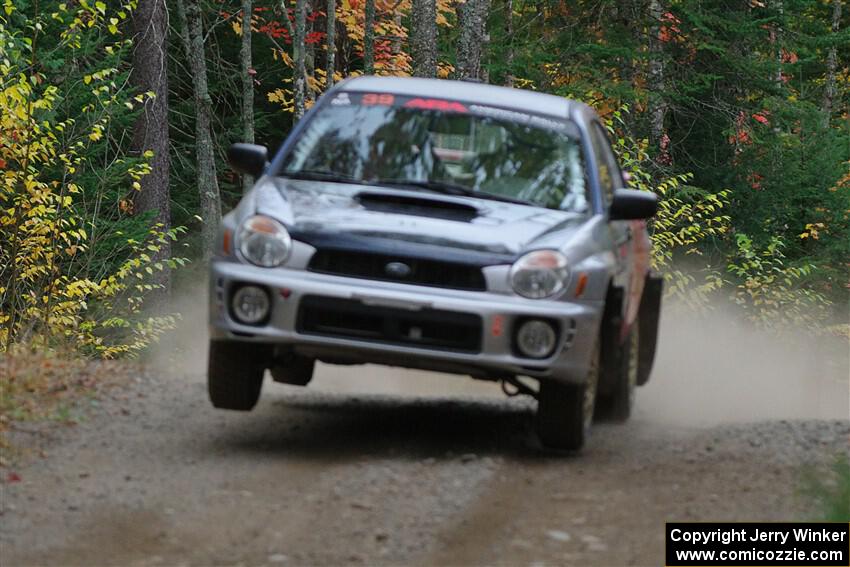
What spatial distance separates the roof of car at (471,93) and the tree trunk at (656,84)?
51.5ft

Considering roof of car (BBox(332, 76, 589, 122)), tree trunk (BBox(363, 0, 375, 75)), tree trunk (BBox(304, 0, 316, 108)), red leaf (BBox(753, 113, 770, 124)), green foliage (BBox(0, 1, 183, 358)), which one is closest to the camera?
roof of car (BBox(332, 76, 589, 122))

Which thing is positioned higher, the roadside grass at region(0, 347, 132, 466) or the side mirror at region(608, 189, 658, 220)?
the side mirror at region(608, 189, 658, 220)

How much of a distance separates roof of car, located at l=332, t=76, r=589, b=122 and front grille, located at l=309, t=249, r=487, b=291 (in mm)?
1723

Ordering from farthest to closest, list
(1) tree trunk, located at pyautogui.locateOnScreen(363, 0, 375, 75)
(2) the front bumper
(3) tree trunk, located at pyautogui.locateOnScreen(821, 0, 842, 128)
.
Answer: (3) tree trunk, located at pyautogui.locateOnScreen(821, 0, 842, 128)
(1) tree trunk, located at pyautogui.locateOnScreen(363, 0, 375, 75)
(2) the front bumper

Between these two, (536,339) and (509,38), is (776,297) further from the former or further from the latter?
(536,339)

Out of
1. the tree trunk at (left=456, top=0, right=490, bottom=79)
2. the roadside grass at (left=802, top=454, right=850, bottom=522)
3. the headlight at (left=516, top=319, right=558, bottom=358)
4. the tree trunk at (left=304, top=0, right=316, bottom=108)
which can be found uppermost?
the headlight at (left=516, top=319, right=558, bottom=358)

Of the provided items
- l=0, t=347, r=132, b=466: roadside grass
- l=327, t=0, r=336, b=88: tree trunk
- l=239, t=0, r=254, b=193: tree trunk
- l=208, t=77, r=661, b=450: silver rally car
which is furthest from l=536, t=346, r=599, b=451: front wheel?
l=327, t=0, r=336, b=88: tree trunk

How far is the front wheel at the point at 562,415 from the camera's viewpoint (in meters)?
8.01

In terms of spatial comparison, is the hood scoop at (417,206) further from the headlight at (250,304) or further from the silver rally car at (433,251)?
the headlight at (250,304)

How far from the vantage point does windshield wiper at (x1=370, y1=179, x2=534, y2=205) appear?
843 centimetres

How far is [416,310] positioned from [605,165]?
Answer: 234cm

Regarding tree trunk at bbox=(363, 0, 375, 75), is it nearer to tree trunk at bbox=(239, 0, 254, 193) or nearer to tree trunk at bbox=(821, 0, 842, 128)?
tree trunk at bbox=(239, 0, 254, 193)

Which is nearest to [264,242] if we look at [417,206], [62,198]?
[417,206]

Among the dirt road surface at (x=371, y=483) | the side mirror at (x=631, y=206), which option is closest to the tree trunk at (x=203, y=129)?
the dirt road surface at (x=371, y=483)
